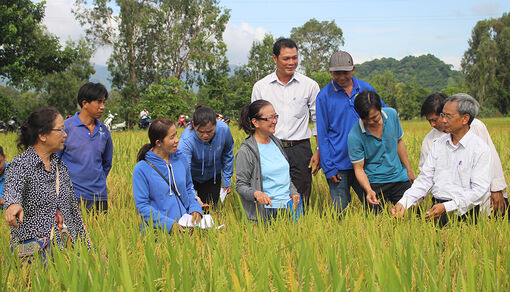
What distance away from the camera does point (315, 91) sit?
3689mm

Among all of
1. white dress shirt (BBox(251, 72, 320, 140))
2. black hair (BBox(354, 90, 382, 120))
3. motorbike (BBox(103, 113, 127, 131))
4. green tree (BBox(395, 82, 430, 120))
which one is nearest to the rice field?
black hair (BBox(354, 90, 382, 120))

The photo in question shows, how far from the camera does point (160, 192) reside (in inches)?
109

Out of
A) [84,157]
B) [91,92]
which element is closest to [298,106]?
[91,92]

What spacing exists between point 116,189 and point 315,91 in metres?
2.55

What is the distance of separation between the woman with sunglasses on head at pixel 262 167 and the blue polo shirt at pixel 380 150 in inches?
21.1

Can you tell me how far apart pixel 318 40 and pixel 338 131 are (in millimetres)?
48579

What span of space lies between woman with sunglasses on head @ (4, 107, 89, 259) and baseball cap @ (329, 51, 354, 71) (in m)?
1.93

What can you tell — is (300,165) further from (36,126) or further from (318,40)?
(318,40)

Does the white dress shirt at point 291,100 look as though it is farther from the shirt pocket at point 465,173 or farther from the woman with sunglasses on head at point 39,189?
the woman with sunglasses on head at point 39,189

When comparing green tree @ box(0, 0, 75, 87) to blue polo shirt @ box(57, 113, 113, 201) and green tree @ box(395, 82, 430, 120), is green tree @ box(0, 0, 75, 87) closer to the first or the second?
blue polo shirt @ box(57, 113, 113, 201)

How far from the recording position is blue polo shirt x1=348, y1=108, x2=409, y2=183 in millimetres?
3051

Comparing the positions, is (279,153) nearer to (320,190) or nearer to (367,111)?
(367,111)

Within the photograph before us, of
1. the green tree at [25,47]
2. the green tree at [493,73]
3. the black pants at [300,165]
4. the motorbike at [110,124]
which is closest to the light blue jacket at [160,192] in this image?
the black pants at [300,165]

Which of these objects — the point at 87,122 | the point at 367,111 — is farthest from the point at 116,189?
the point at 367,111
